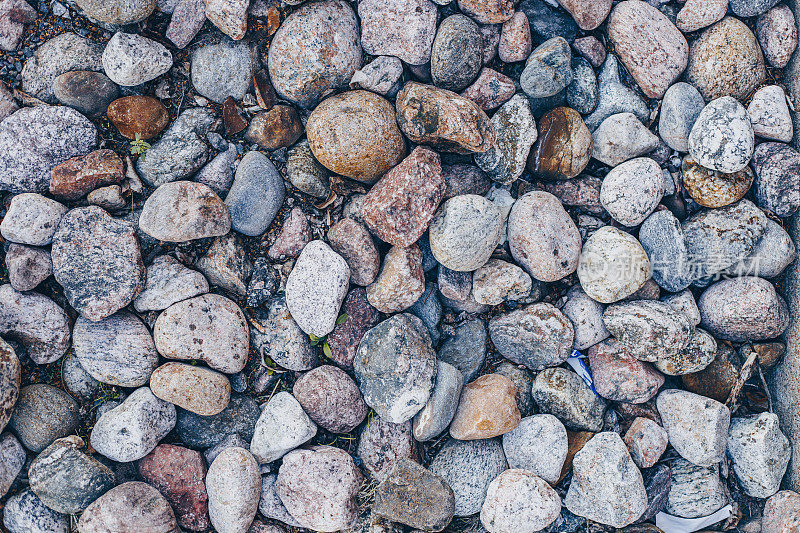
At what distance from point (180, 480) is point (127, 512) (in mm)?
309

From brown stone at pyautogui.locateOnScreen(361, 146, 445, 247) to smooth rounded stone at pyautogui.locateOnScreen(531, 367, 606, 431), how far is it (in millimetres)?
1234

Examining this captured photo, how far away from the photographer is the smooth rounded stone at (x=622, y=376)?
3.28 m

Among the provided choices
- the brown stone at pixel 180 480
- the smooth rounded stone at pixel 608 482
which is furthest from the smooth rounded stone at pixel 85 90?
the smooth rounded stone at pixel 608 482

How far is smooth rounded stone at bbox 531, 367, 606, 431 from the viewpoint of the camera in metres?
3.27

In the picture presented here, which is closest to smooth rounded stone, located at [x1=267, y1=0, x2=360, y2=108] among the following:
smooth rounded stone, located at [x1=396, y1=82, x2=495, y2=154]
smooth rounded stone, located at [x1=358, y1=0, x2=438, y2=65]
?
smooth rounded stone, located at [x1=358, y1=0, x2=438, y2=65]

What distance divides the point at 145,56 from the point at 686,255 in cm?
348

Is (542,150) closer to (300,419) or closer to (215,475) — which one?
(300,419)

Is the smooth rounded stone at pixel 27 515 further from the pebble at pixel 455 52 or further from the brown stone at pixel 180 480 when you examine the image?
the pebble at pixel 455 52

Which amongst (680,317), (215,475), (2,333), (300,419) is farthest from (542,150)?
(2,333)

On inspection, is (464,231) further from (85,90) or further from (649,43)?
(85,90)

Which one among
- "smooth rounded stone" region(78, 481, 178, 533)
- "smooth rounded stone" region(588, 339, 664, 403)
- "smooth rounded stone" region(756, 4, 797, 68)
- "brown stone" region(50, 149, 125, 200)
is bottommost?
"smooth rounded stone" region(78, 481, 178, 533)

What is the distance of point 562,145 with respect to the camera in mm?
3283

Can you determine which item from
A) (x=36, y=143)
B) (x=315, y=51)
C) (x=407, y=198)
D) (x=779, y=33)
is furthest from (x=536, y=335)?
(x=36, y=143)

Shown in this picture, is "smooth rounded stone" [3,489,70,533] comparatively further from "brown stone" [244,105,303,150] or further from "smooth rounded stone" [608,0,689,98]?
"smooth rounded stone" [608,0,689,98]
